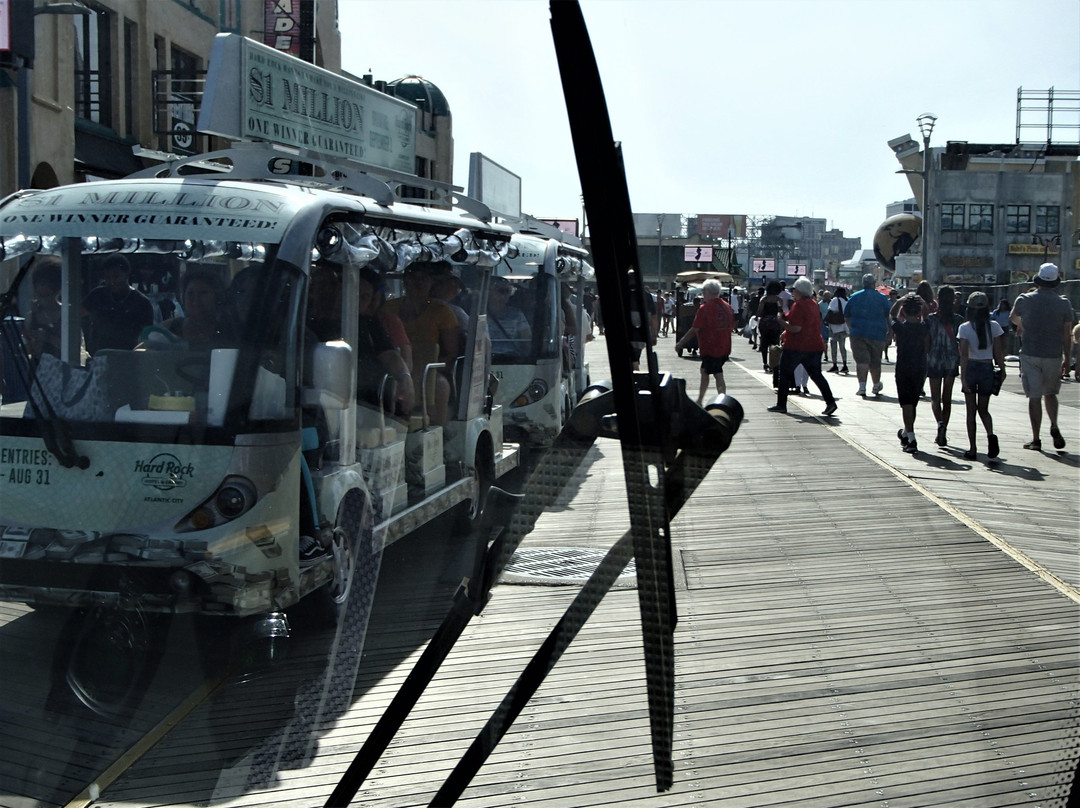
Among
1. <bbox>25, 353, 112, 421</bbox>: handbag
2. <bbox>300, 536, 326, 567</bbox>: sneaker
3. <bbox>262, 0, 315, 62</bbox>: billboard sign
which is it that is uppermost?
<bbox>262, 0, 315, 62</bbox>: billboard sign

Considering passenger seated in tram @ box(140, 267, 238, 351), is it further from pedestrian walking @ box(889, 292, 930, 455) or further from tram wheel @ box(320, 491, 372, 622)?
pedestrian walking @ box(889, 292, 930, 455)

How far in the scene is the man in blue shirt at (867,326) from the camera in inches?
656

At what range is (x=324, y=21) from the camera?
307cm

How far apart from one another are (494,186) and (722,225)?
5762 millimetres

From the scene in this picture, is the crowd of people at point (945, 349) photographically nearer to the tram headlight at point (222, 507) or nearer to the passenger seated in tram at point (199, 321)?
the passenger seated in tram at point (199, 321)

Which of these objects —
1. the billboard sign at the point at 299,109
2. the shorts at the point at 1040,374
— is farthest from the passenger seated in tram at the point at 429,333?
the shorts at the point at 1040,374

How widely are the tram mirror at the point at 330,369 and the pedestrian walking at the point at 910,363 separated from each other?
7.43 metres

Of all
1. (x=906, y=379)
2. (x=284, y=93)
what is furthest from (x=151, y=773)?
(x=906, y=379)

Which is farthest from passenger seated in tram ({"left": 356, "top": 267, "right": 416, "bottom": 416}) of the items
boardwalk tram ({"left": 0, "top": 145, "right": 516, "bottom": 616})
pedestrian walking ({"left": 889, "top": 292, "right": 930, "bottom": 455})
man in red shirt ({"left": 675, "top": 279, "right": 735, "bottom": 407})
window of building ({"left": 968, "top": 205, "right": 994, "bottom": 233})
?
pedestrian walking ({"left": 889, "top": 292, "right": 930, "bottom": 455})

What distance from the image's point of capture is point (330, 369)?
534 centimetres

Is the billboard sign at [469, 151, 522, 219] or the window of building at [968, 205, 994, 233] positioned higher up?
the billboard sign at [469, 151, 522, 219]

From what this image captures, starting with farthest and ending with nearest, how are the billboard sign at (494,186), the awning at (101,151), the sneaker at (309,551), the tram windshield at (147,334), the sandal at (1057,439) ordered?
the awning at (101,151), the sandal at (1057,439), the billboard sign at (494,186), the sneaker at (309,551), the tram windshield at (147,334)

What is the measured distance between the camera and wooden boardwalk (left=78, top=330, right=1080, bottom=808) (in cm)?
333

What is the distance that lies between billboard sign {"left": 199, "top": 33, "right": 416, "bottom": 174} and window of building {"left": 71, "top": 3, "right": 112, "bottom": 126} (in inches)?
537
